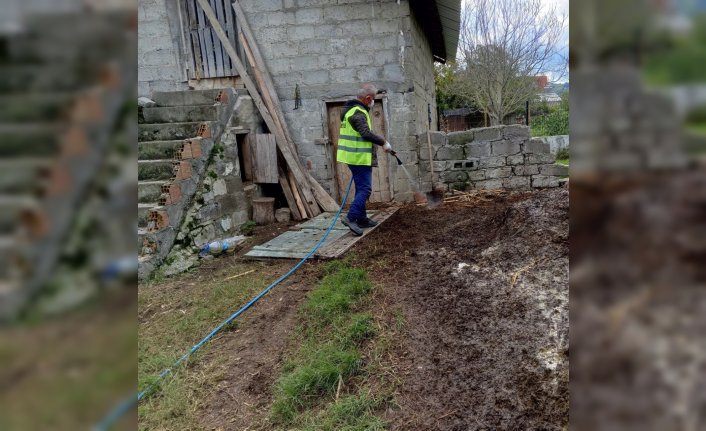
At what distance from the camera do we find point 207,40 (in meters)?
7.07

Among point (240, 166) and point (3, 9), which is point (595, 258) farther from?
point (240, 166)

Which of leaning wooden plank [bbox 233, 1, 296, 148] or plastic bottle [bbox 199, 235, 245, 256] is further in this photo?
leaning wooden plank [bbox 233, 1, 296, 148]

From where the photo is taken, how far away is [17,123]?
0.36 meters

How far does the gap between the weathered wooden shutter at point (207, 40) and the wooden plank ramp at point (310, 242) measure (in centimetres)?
322

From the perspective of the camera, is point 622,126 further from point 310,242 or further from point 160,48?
point 160,48

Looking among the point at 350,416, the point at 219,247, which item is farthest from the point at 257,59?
the point at 350,416

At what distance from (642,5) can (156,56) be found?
8009 mm

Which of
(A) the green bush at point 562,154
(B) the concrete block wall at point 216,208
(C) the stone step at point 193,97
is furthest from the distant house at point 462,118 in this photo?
(B) the concrete block wall at point 216,208

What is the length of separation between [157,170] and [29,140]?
510 centimetres

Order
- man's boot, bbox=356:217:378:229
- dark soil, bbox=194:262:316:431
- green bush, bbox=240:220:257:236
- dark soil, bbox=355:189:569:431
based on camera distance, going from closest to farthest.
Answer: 1. dark soil, bbox=355:189:569:431
2. dark soil, bbox=194:262:316:431
3. man's boot, bbox=356:217:378:229
4. green bush, bbox=240:220:257:236

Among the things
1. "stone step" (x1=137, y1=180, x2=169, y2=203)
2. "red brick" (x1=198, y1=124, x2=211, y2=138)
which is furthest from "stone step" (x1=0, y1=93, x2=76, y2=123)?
"red brick" (x1=198, y1=124, x2=211, y2=138)

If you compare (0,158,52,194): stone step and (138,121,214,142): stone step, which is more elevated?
(138,121,214,142): stone step

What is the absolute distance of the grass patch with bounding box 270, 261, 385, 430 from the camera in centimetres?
222

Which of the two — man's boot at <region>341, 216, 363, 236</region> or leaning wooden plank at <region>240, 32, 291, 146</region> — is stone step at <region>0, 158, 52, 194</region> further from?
leaning wooden plank at <region>240, 32, 291, 146</region>
